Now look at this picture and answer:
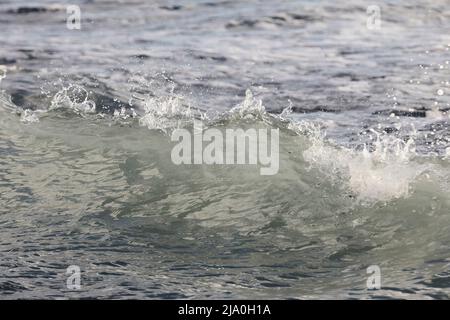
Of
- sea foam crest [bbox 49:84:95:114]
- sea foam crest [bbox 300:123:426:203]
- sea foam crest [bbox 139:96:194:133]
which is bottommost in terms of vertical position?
sea foam crest [bbox 300:123:426:203]

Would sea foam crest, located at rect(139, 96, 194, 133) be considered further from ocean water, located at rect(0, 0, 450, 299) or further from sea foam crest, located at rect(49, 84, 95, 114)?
sea foam crest, located at rect(49, 84, 95, 114)

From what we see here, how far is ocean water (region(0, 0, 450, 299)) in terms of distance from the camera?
582 centimetres

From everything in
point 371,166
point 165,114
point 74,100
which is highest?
point 74,100

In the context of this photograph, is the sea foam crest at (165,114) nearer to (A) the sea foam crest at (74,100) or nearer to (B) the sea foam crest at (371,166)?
(A) the sea foam crest at (74,100)

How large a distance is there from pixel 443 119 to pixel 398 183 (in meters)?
2.25

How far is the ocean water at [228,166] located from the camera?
5824 mm

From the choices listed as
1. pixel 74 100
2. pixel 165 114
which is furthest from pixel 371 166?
pixel 74 100

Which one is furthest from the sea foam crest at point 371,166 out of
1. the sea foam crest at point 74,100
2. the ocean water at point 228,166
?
the sea foam crest at point 74,100

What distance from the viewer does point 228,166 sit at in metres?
7.66

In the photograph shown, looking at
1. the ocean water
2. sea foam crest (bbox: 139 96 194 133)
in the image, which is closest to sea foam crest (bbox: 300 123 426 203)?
the ocean water

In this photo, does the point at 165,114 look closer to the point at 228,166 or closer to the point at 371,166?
the point at 228,166

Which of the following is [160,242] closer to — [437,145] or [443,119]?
[437,145]

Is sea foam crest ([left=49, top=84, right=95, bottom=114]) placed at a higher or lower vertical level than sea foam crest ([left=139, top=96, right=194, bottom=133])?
higher
